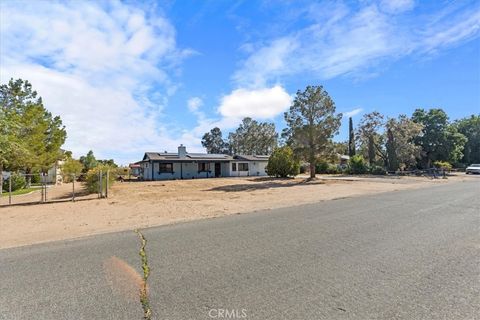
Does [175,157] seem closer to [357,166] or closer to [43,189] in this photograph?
[43,189]

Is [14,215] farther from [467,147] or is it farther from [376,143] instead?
[467,147]

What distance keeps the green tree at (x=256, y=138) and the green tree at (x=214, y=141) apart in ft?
33.8

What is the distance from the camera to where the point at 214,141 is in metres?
80.1

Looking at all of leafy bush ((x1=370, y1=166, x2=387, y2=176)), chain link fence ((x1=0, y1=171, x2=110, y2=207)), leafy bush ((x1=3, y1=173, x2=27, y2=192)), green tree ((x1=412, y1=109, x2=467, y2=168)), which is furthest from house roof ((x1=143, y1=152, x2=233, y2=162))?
green tree ((x1=412, y1=109, x2=467, y2=168))

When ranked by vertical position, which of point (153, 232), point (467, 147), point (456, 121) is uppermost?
point (456, 121)

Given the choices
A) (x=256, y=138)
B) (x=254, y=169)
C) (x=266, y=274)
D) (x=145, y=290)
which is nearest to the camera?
(x=145, y=290)

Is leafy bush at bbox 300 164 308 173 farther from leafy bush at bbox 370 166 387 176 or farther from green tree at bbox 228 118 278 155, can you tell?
green tree at bbox 228 118 278 155

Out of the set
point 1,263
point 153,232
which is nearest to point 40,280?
point 1,263

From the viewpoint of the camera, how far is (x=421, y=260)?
15.1 ft

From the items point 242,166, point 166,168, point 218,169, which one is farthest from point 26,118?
point 242,166

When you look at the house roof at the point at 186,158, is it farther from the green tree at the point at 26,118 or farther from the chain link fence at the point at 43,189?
the green tree at the point at 26,118

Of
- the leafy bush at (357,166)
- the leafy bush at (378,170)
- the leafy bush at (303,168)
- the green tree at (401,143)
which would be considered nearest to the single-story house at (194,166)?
the leafy bush at (303,168)

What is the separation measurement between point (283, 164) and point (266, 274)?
2952cm

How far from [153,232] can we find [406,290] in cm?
549
